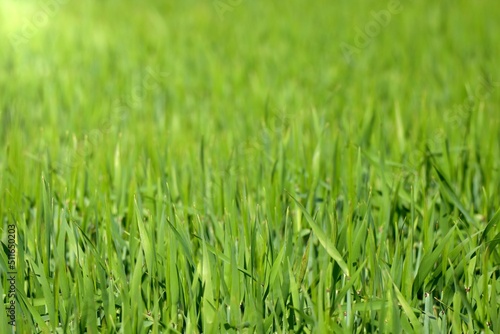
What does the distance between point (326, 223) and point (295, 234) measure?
0.10 metres

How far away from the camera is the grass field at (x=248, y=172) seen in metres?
1.38

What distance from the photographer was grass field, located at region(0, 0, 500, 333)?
1.38 m

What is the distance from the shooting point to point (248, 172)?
2.21 m

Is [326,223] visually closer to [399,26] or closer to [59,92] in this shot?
[59,92]

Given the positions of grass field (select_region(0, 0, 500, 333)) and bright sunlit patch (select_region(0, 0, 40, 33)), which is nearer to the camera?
grass field (select_region(0, 0, 500, 333))

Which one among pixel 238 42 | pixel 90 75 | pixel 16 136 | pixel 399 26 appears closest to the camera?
pixel 16 136

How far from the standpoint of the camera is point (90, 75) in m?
3.63

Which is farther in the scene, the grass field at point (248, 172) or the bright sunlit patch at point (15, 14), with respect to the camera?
the bright sunlit patch at point (15, 14)

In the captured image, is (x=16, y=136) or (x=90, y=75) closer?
(x=16, y=136)

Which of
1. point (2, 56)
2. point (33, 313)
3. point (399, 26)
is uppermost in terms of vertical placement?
point (399, 26)

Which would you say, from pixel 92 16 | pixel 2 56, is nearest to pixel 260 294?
pixel 2 56

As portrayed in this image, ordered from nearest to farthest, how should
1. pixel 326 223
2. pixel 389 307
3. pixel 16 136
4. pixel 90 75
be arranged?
1. pixel 389 307
2. pixel 326 223
3. pixel 16 136
4. pixel 90 75

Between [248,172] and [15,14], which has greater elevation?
[15,14]

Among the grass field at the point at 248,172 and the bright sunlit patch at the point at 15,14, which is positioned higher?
the bright sunlit patch at the point at 15,14
